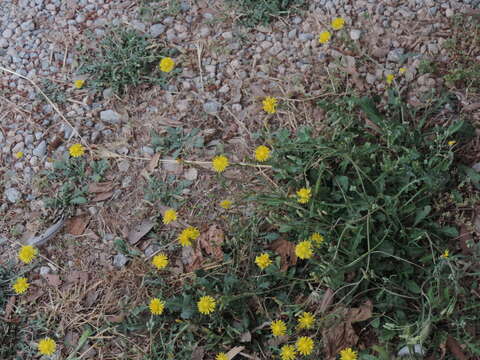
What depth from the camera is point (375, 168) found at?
8.36 ft

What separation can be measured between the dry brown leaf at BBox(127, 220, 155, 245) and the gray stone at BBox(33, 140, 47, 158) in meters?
0.81

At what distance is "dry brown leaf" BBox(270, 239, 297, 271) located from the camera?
8.10 ft

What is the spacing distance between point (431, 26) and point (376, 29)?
31 centimetres

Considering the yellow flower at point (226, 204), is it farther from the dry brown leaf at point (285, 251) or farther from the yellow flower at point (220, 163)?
the dry brown leaf at point (285, 251)

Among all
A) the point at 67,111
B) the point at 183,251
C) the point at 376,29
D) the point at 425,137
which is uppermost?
the point at 376,29

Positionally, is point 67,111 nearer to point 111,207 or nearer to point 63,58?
point 63,58

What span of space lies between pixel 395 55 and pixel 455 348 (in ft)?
5.22

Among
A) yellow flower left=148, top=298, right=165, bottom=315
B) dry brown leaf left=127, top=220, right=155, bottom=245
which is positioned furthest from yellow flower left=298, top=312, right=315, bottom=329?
dry brown leaf left=127, top=220, right=155, bottom=245

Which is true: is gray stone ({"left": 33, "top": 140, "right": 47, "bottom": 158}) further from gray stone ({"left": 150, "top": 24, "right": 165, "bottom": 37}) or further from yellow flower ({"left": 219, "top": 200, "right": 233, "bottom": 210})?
yellow flower ({"left": 219, "top": 200, "right": 233, "bottom": 210})

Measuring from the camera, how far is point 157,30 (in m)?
3.40

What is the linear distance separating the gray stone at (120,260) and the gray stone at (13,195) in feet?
2.40

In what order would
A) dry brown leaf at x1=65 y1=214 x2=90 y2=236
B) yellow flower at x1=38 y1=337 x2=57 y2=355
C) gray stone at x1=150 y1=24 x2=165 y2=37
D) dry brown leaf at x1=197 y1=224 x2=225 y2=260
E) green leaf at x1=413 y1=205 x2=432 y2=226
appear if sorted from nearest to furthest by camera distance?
green leaf at x1=413 y1=205 x2=432 y2=226, yellow flower at x1=38 y1=337 x2=57 y2=355, dry brown leaf at x1=197 y1=224 x2=225 y2=260, dry brown leaf at x1=65 y1=214 x2=90 y2=236, gray stone at x1=150 y1=24 x2=165 y2=37

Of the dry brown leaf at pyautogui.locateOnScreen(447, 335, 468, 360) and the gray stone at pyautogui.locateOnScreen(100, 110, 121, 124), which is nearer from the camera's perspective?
the dry brown leaf at pyautogui.locateOnScreen(447, 335, 468, 360)

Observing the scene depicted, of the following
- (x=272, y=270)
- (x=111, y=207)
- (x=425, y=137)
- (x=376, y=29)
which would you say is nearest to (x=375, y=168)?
(x=425, y=137)
